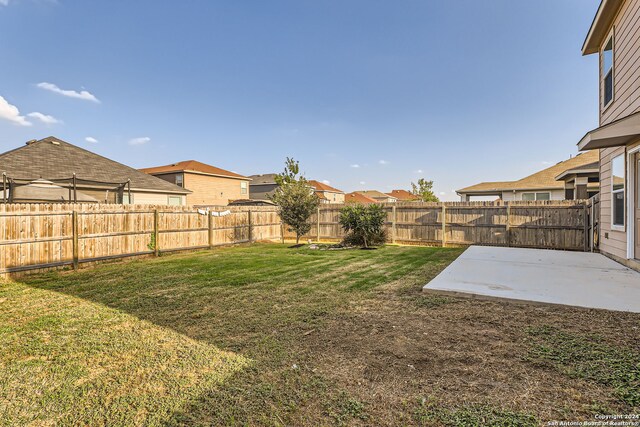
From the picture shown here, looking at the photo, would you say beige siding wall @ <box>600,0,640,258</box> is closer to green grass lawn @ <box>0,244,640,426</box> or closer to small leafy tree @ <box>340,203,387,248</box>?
green grass lawn @ <box>0,244,640,426</box>

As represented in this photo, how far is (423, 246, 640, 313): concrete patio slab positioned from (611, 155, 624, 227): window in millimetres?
1003

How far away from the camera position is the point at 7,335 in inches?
134

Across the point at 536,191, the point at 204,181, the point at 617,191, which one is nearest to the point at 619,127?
the point at 617,191

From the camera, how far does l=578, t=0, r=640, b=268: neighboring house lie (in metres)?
5.59

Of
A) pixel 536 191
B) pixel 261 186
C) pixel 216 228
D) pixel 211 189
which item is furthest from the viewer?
pixel 261 186

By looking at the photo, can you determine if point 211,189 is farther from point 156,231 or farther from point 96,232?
point 96,232

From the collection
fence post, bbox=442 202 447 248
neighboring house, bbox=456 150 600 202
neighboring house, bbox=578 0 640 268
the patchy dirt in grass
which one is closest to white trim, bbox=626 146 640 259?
neighboring house, bbox=578 0 640 268

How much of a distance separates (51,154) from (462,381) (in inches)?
730

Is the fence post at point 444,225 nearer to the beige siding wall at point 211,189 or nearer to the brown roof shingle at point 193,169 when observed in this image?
the beige siding wall at point 211,189

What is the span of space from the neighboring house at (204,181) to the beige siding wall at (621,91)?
24.0 metres

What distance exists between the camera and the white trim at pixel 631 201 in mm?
6051

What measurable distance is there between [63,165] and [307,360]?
16485 mm

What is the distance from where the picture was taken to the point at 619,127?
5.09 m

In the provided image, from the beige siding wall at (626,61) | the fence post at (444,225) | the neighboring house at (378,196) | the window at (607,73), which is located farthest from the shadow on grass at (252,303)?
the neighboring house at (378,196)
